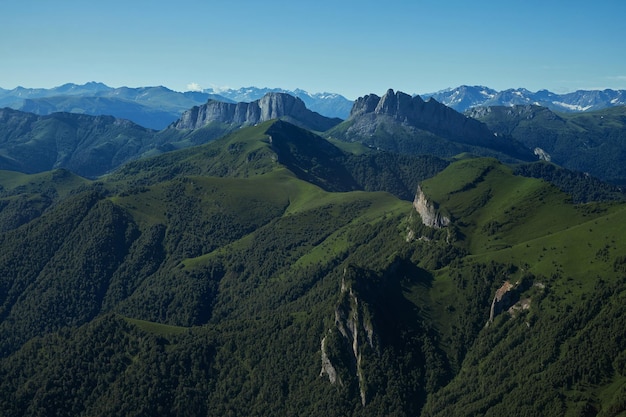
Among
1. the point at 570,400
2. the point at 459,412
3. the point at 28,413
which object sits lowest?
the point at 28,413

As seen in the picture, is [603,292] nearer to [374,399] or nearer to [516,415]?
[516,415]

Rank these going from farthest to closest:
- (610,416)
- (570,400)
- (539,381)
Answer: (539,381), (570,400), (610,416)

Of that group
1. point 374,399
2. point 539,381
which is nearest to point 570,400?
point 539,381

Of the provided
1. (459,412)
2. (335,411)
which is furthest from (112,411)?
(459,412)

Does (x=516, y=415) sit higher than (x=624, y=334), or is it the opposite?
(x=624, y=334)

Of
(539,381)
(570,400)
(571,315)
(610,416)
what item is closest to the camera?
(610,416)

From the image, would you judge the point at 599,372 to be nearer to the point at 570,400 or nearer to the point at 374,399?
the point at 570,400

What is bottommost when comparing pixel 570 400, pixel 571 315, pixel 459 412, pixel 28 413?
pixel 28 413

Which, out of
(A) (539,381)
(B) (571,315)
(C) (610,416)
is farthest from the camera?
(B) (571,315)

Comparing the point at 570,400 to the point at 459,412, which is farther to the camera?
the point at 459,412
